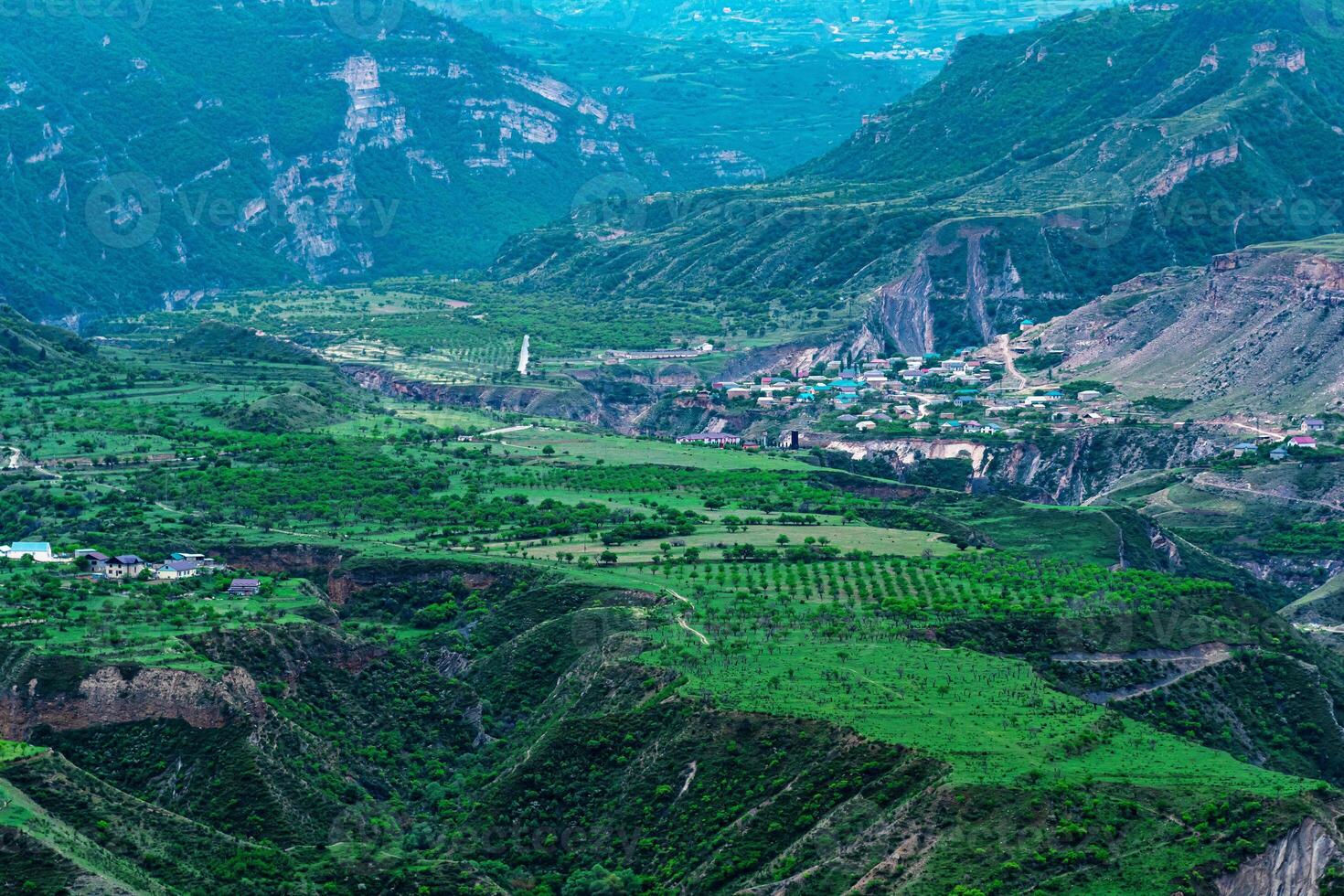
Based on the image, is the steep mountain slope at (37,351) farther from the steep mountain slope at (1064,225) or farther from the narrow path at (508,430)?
the steep mountain slope at (1064,225)

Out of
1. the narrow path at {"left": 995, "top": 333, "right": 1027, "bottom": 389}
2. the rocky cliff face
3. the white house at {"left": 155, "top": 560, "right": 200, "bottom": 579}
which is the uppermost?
the narrow path at {"left": 995, "top": 333, "right": 1027, "bottom": 389}

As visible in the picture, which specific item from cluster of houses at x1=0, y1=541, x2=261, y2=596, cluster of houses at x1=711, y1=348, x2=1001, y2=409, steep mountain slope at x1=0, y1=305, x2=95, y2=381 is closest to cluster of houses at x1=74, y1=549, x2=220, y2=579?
cluster of houses at x1=0, y1=541, x2=261, y2=596

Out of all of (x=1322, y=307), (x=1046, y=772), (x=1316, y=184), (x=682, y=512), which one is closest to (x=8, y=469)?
(x=682, y=512)

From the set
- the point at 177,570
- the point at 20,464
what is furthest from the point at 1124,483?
the point at 177,570

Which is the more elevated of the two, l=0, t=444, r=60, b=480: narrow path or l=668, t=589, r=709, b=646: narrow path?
l=0, t=444, r=60, b=480: narrow path

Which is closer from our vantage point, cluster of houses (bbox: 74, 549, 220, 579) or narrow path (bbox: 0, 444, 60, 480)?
cluster of houses (bbox: 74, 549, 220, 579)

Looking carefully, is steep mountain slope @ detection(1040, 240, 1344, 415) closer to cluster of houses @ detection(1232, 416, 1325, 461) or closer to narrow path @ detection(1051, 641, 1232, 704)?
cluster of houses @ detection(1232, 416, 1325, 461)

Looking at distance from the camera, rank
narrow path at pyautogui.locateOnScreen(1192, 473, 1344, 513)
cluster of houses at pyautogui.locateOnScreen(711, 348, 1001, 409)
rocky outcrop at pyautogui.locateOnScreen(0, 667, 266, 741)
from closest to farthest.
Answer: rocky outcrop at pyautogui.locateOnScreen(0, 667, 266, 741) → narrow path at pyautogui.locateOnScreen(1192, 473, 1344, 513) → cluster of houses at pyautogui.locateOnScreen(711, 348, 1001, 409)

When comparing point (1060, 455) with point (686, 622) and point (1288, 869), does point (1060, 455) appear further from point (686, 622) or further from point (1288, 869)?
point (1288, 869)
